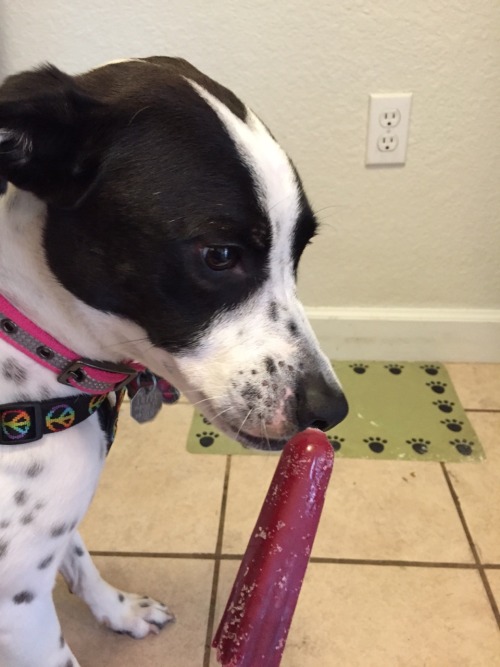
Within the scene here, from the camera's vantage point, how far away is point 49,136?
791 millimetres

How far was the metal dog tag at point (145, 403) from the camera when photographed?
1.06 meters

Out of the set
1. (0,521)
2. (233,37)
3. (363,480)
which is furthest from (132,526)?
(233,37)

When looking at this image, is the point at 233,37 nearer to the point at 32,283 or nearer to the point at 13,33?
the point at 13,33

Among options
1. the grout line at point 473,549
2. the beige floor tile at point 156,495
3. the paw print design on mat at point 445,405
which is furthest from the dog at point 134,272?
the paw print design on mat at point 445,405

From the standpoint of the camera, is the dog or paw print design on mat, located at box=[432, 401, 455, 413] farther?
paw print design on mat, located at box=[432, 401, 455, 413]

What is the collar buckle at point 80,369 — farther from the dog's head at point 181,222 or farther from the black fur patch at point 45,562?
the black fur patch at point 45,562

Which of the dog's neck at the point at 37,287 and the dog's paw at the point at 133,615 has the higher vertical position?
the dog's neck at the point at 37,287

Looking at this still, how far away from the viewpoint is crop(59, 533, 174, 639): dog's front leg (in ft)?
4.13

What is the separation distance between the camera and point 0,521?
0.85 meters

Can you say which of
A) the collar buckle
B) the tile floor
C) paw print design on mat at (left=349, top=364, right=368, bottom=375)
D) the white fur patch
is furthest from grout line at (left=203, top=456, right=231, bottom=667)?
the white fur patch

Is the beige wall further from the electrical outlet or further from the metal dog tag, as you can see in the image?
the metal dog tag

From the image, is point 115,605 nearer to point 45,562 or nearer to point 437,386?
point 45,562

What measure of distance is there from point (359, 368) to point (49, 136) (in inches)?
57.6

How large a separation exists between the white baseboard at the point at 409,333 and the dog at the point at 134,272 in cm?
117
